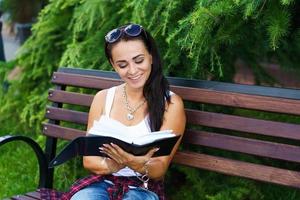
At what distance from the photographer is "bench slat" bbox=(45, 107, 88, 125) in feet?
10.4

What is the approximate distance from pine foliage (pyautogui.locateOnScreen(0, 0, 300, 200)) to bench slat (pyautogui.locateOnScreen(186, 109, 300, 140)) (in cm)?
30

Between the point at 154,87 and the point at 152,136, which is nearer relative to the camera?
the point at 152,136

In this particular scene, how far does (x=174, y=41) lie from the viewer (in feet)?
10.3

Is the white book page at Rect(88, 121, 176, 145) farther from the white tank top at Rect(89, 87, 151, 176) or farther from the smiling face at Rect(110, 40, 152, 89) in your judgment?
the smiling face at Rect(110, 40, 152, 89)

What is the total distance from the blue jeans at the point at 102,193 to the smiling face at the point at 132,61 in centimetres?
51

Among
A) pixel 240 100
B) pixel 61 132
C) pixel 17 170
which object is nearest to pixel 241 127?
pixel 240 100

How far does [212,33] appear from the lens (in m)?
2.85

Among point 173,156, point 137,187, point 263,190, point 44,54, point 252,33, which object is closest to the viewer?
point 137,187

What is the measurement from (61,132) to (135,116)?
0.75 metres

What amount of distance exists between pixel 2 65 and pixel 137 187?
2.64 m

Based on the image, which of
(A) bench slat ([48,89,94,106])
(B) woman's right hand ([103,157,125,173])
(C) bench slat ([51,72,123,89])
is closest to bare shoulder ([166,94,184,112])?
(B) woman's right hand ([103,157,125,173])

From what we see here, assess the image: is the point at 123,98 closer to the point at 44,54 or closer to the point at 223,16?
the point at 223,16

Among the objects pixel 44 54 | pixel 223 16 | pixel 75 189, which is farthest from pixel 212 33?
pixel 44 54

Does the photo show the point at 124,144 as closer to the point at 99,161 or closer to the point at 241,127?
the point at 99,161
